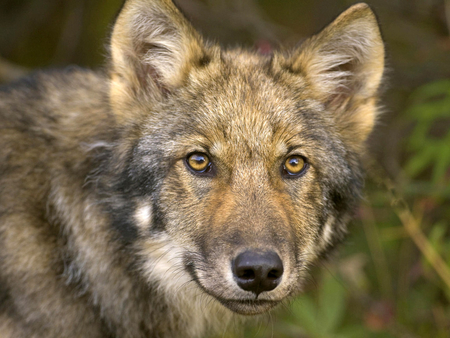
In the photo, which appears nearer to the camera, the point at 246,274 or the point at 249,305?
the point at 246,274

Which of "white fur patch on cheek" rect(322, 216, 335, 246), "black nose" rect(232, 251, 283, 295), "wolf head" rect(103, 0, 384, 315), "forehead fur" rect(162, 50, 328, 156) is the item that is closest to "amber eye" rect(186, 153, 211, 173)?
"wolf head" rect(103, 0, 384, 315)

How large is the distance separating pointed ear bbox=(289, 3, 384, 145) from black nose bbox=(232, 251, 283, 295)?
1370 mm

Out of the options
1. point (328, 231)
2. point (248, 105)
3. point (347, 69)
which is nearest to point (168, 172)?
point (248, 105)

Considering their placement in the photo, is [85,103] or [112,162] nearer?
[112,162]

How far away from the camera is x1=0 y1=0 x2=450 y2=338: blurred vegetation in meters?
4.80

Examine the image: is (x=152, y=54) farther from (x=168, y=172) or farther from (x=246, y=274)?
(x=246, y=274)

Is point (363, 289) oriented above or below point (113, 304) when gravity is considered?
below

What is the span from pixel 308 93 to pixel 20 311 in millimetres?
2395

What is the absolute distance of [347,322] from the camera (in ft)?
19.5

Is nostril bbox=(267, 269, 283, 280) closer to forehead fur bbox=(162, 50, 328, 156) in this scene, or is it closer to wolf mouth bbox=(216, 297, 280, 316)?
wolf mouth bbox=(216, 297, 280, 316)

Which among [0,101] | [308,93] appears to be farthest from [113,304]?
[308,93]

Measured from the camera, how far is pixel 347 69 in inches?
149

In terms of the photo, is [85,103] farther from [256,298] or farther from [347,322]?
[347,322]

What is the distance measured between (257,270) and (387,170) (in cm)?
371
